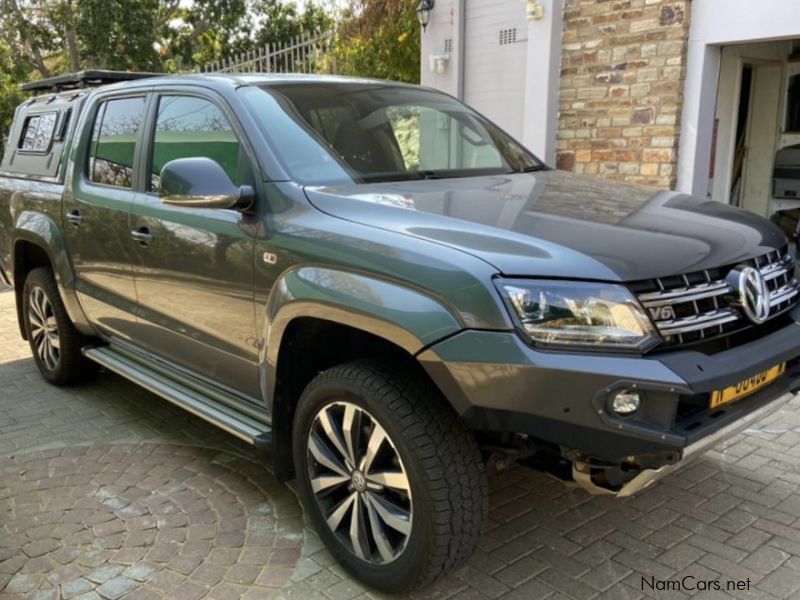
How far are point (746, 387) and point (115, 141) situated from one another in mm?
3434

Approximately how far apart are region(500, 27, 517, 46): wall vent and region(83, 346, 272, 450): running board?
17.6 ft

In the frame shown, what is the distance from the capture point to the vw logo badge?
2.38 m

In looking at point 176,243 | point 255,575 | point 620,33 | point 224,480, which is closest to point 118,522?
point 224,480

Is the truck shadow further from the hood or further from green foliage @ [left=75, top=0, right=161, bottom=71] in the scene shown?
green foliage @ [left=75, top=0, right=161, bottom=71]

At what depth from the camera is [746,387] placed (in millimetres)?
2363

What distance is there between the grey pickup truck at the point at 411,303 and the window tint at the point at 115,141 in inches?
1.0

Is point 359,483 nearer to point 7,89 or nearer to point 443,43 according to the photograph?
point 443,43

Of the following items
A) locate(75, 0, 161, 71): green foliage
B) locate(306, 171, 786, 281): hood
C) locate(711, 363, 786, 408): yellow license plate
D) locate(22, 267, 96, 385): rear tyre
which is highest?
locate(75, 0, 161, 71): green foliage

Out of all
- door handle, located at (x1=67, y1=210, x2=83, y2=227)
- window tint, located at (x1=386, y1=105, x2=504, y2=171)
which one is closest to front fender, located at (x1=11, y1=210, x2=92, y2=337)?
door handle, located at (x1=67, y1=210, x2=83, y2=227)

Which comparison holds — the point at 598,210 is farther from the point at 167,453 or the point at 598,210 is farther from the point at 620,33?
the point at 620,33

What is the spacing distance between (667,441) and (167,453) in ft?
8.92

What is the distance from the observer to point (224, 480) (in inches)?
139

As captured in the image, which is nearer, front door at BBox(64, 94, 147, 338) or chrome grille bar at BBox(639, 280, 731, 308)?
chrome grille bar at BBox(639, 280, 731, 308)

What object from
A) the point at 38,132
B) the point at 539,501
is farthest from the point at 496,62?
the point at 539,501
